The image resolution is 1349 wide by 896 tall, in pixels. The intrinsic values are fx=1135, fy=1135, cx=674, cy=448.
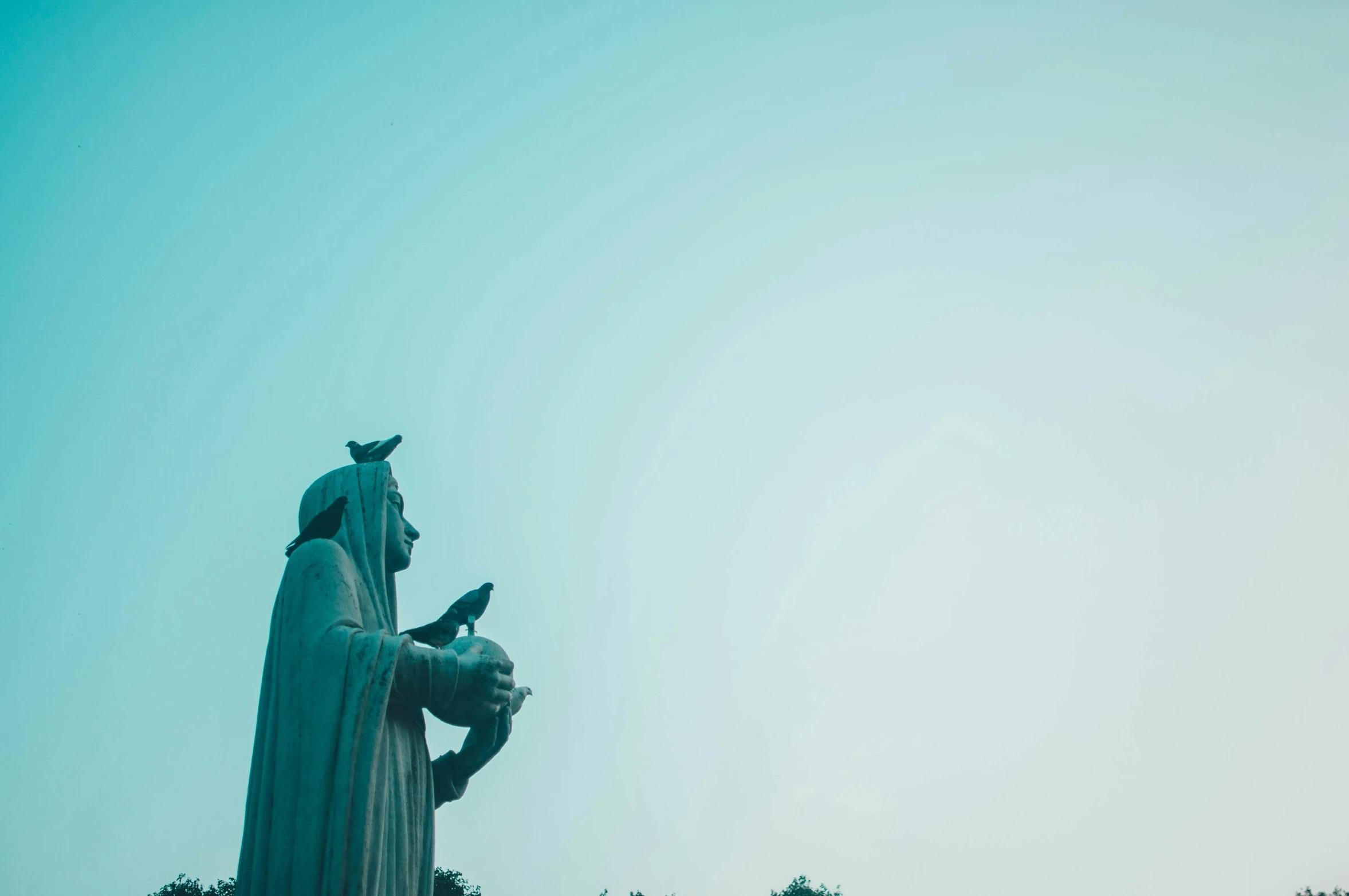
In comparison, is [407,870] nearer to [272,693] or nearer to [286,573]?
[272,693]

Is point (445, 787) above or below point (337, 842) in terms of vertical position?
above

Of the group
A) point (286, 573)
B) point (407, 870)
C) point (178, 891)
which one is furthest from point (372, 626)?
point (178, 891)

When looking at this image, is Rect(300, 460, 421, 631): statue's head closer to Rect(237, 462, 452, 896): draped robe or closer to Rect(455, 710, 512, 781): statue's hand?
Rect(237, 462, 452, 896): draped robe

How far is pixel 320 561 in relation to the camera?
6.67 m

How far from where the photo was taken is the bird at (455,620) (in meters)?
6.95

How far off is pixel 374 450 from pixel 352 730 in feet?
7.81

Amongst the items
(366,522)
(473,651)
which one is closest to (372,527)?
(366,522)

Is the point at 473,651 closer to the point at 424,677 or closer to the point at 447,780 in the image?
the point at 424,677

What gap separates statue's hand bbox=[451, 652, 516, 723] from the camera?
638 cm

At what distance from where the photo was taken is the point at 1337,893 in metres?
40.2

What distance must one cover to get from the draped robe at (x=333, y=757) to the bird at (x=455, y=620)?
28 centimetres

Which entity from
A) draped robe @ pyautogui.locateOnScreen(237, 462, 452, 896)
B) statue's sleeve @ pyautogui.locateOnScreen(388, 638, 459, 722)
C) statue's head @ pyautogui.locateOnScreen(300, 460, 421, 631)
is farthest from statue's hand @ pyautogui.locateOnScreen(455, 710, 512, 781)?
statue's head @ pyautogui.locateOnScreen(300, 460, 421, 631)

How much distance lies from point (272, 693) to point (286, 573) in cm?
71

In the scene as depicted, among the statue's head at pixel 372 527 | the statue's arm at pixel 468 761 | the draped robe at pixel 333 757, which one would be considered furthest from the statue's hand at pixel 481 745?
the statue's head at pixel 372 527
